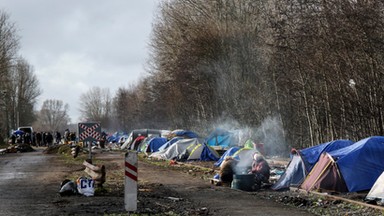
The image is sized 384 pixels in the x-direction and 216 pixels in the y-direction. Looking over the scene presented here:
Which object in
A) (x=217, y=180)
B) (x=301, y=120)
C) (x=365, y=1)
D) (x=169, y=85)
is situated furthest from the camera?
(x=169, y=85)

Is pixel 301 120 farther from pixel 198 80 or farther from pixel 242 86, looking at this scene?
pixel 198 80

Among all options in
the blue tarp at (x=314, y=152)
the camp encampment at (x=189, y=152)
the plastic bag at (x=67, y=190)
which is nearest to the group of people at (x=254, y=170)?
the blue tarp at (x=314, y=152)

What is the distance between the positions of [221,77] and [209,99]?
6.94 m

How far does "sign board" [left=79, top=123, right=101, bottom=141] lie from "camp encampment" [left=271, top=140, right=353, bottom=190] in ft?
29.9

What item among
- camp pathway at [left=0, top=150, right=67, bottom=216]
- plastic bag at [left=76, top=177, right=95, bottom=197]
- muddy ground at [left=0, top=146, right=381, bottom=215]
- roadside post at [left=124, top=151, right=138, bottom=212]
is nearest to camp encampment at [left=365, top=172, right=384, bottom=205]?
muddy ground at [left=0, top=146, right=381, bottom=215]

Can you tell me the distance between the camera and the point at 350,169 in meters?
15.5

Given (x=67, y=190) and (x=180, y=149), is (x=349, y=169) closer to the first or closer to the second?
(x=67, y=190)

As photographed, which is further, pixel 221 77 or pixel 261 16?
pixel 221 77

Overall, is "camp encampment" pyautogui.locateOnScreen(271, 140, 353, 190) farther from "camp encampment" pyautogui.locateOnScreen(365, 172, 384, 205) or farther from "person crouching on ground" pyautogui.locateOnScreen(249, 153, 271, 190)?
"camp encampment" pyautogui.locateOnScreen(365, 172, 384, 205)

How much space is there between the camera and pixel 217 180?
743 inches

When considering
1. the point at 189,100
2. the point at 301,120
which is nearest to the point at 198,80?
the point at 189,100

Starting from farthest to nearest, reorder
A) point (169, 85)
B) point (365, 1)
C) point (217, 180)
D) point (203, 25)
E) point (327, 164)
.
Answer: point (169, 85), point (203, 25), point (365, 1), point (217, 180), point (327, 164)

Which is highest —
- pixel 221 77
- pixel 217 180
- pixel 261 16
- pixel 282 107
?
pixel 261 16

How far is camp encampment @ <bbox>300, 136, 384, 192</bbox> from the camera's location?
15383 mm
